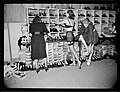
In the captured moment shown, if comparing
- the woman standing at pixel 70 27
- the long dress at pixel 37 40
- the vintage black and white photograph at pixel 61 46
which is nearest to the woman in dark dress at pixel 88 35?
the vintage black and white photograph at pixel 61 46

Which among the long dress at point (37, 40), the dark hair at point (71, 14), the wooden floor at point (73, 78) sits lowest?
the wooden floor at point (73, 78)

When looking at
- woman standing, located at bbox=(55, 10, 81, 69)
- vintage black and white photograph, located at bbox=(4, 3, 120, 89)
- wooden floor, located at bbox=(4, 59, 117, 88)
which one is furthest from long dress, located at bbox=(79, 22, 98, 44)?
wooden floor, located at bbox=(4, 59, 117, 88)

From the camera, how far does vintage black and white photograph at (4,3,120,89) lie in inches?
103

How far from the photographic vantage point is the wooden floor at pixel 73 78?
265cm

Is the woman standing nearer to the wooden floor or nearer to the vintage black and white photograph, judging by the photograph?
the vintage black and white photograph

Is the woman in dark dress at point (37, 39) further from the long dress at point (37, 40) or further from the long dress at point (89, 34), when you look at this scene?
the long dress at point (89, 34)

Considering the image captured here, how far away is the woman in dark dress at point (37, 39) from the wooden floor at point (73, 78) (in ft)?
0.53

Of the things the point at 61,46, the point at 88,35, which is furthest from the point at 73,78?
the point at 88,35

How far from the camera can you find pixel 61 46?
2662mm

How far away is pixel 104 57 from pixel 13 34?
1.23m

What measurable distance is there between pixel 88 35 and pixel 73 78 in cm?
60

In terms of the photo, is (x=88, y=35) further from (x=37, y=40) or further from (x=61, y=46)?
(x=37, y=40)
